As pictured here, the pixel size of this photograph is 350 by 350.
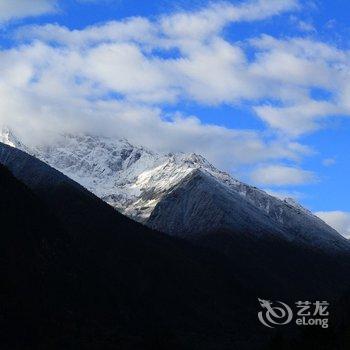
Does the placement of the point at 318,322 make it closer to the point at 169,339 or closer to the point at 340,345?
the point at 340,345

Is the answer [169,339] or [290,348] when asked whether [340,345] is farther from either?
[169,339]

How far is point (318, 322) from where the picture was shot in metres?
118

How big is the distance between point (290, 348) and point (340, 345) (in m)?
9.49

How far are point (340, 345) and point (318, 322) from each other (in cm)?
484

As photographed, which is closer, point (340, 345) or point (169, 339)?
point (340, 345)

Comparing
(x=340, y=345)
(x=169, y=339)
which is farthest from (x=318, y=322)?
(x=169, y=339)

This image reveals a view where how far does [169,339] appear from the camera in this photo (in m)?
188

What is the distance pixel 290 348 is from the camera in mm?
122062

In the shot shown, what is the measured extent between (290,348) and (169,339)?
231 feet

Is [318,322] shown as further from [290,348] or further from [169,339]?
[169,339]

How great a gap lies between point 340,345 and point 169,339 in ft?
258

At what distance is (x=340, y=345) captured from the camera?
116m

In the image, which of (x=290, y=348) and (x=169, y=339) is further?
(x=169, y=339)
